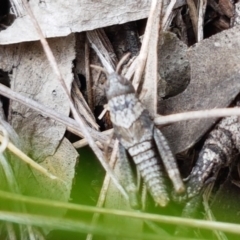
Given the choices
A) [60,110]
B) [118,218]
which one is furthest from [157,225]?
[60,110]

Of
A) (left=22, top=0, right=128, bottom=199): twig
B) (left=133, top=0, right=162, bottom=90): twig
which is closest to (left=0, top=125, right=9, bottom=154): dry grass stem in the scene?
(left=22, top=0, right=128, bottom=199): twig

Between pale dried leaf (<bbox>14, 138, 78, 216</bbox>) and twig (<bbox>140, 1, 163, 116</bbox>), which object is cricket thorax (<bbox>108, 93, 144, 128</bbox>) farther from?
pale dried leaf (<bbox>14, 138, 78, 216</bbox>)

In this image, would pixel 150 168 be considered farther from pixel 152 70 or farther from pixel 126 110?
pixel 152 70

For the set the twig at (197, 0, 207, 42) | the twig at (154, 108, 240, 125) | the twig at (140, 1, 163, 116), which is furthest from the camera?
the twig at (197, 0, 207, 42)

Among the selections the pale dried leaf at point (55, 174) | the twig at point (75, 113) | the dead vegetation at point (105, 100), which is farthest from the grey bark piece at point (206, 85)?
the pale dried leaf at point (55, 174)

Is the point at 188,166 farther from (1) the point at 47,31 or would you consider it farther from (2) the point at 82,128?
(1) the point at 47,31

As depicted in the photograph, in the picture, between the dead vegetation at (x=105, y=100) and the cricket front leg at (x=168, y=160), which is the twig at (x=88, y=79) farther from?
the cricket front leg at (x=168, y=160)
